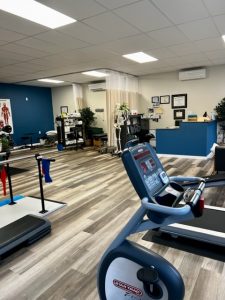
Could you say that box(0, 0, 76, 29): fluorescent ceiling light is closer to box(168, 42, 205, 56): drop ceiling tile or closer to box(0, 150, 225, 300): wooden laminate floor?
box(168, 42, 205, 56): drop ceiling tile

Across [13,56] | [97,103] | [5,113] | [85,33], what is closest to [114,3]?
[85,33]

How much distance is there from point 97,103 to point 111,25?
6.30m

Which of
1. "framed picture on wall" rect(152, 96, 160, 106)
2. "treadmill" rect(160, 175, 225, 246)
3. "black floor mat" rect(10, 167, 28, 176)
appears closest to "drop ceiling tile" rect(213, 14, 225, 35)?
"treadmill" rect(160, 175, 225, 246)

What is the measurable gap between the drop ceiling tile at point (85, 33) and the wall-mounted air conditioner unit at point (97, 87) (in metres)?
4.64

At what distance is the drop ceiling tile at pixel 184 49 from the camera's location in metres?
4.86

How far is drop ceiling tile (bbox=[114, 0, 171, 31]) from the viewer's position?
2.99m

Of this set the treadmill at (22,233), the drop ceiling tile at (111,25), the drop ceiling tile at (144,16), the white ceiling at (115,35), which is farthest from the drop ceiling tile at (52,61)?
the treadmill at (22,233)

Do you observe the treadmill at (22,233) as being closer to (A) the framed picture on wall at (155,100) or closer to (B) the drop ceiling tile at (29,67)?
(B) the drop ceiling tile at (29,67)

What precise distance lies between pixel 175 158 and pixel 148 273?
5.41 m

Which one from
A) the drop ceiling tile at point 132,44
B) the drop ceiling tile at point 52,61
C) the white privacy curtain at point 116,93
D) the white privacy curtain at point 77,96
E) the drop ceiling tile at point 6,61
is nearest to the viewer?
the drop ceiling tile at point 132,44

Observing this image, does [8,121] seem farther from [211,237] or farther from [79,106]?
[211,237]

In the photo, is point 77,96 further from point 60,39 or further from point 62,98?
point 60,39

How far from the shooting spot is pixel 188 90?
7.70 metres

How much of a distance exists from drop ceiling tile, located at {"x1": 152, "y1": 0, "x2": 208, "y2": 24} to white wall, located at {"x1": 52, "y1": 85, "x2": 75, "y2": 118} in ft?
25.1
